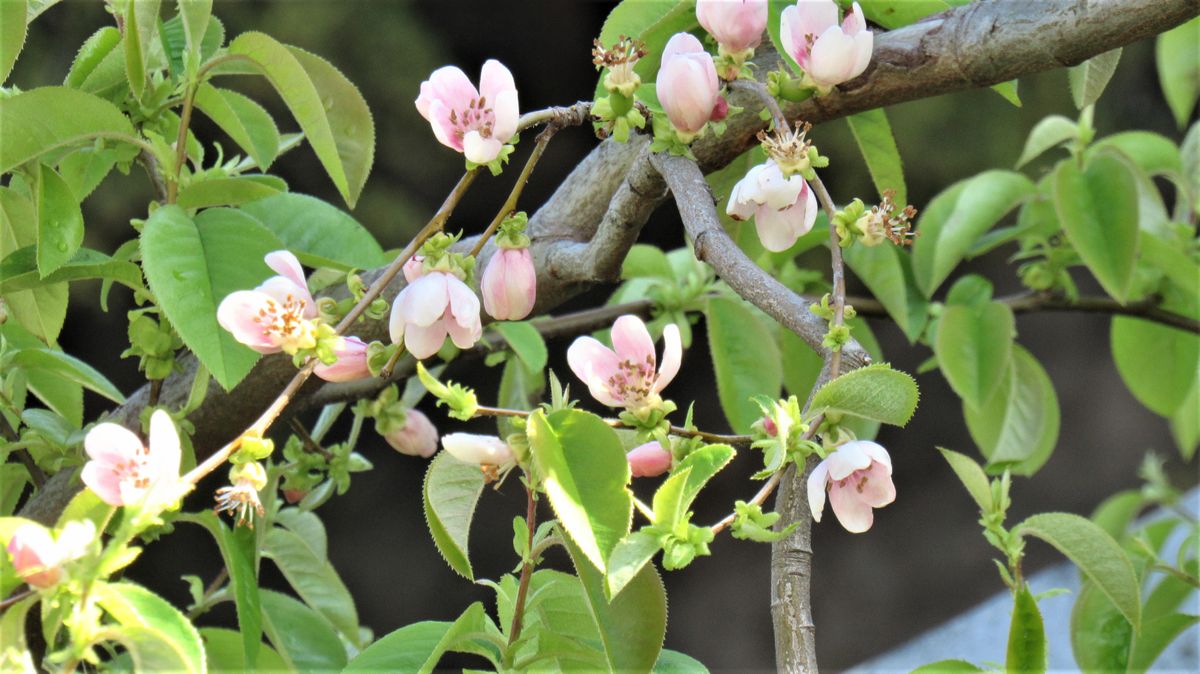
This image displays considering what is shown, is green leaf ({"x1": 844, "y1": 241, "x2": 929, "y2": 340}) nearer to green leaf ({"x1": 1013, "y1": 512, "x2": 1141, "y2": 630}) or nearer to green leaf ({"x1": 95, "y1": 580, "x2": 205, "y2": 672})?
green leaf ({"x1": 1013, "y1": 512, "x2": 1141, "y2": 630})

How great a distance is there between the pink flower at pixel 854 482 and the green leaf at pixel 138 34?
0.29 metres

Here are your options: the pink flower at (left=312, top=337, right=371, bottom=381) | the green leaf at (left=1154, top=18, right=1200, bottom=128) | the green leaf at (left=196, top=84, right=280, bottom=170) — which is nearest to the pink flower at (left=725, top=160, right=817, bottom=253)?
the pink flower at (left=312, top=337, right=371, bottom=381)

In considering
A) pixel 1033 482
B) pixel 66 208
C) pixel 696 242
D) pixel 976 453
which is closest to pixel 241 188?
pixel 66 208

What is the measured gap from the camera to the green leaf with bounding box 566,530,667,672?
348 millimetres

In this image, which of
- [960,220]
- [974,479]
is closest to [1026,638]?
[974,479]

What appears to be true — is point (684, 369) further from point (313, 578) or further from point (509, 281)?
point (509, 281)

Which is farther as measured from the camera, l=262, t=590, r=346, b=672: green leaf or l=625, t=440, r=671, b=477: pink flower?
l=262, t=590, r=346, b=672: green leaf

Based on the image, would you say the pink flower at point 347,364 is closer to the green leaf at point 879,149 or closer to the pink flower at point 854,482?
the pink flower at point 854,482

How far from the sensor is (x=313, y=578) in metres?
0.62

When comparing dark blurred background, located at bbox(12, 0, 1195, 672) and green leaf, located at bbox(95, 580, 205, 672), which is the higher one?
green leaf, located at bbox(95, 580, 205, 672)

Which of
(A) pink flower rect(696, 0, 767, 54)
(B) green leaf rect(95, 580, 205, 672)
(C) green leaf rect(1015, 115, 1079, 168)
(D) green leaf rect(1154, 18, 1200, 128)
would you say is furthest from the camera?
(D) green leaf rect(1154, 18, 1200, 128)

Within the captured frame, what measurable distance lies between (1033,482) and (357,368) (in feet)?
6.83

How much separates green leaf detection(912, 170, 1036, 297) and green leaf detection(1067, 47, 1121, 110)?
15cm

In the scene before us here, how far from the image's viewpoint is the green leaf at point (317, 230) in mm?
515
